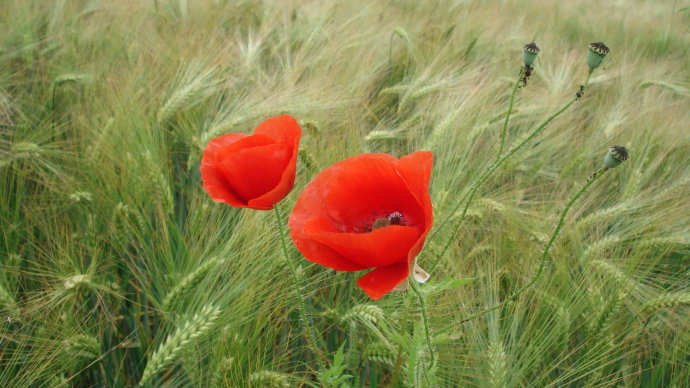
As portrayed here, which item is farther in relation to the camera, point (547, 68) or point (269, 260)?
point (547, 68)

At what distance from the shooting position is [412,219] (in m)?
0.65

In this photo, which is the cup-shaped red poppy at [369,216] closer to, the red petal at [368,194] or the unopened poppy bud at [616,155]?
the red petal at [368,194]

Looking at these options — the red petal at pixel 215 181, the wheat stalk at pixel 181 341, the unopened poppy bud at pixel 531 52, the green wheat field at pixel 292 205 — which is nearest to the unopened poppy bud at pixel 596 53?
the unopened poppy bud at pixel 531 52

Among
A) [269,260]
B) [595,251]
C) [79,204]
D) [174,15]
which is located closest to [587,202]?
[595,251]

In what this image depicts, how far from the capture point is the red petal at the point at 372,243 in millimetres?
516

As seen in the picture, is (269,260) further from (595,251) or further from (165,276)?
(595,251)

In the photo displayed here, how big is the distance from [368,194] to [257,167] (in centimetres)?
14

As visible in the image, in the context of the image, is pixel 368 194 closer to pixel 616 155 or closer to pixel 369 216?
pixel 369 216

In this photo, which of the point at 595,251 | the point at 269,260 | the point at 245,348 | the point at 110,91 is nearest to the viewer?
the point at 245,348

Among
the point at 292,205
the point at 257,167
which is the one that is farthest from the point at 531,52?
the point at 292,205

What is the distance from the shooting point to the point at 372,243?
523 millimetres

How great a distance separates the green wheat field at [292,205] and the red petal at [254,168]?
234mm

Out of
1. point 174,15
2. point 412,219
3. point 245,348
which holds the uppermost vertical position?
point 412,219

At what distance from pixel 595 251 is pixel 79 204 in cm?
124
